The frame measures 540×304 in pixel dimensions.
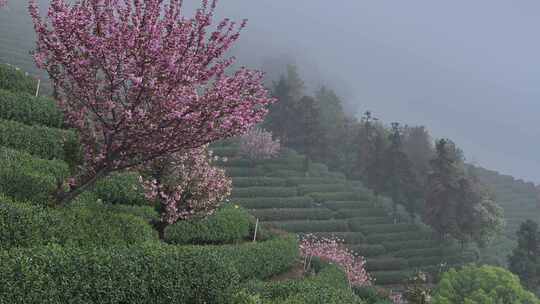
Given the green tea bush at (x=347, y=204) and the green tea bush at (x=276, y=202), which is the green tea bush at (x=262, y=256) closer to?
the green tea bush at (x=276, y=202)

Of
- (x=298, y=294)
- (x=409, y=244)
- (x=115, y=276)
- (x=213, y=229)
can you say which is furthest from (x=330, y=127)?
(x=115, y=276)

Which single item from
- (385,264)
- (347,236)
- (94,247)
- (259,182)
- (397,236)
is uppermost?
(259,182)

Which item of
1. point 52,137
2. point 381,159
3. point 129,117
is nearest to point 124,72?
point 129,117

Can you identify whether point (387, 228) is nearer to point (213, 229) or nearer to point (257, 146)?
point (257, 146)

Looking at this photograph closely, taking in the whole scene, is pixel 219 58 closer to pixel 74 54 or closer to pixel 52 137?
pixel 74 54

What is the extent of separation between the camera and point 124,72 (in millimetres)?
10898

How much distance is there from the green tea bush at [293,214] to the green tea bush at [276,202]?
5.41ft

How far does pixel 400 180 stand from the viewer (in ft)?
204

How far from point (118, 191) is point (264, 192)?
114 ft

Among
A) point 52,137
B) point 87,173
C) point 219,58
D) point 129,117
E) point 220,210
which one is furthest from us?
point 220,210

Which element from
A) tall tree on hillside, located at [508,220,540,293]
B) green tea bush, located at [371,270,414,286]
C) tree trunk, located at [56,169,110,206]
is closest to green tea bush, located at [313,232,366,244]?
green tea bush, located at [371,270,414,286]

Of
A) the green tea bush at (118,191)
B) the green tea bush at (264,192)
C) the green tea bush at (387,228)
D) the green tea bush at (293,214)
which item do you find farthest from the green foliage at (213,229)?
the green tea bush at (387,228)

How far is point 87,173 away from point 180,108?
4.43m

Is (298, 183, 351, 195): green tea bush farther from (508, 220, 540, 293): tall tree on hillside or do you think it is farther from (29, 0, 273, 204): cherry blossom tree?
(29, 0, 273, 204): cherry blossom tree
